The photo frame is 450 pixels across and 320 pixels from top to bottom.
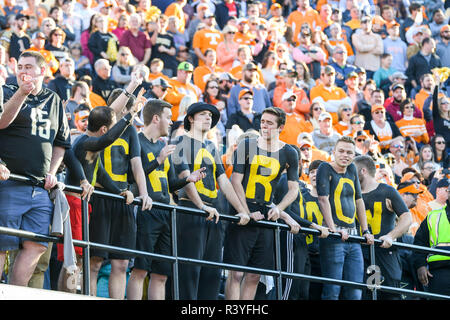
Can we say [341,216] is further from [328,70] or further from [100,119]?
[328,70]

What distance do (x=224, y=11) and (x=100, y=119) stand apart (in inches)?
388

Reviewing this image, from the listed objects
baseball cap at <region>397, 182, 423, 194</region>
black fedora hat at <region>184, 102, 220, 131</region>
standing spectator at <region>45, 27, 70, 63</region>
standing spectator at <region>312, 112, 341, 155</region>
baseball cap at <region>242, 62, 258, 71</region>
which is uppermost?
standing spectator at <region>45, 27, 70, 63</region>

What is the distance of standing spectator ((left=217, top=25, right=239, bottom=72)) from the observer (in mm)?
16172

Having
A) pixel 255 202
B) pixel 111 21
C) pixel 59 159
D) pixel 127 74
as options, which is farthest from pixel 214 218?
pixel 111 21

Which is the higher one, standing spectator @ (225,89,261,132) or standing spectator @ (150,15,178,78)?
standing spectator @ (150,15,178,78)

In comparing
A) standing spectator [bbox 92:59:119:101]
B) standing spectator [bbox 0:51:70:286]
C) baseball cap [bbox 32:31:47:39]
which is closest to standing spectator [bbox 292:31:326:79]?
standing spectator [bbox 92:59:119:101]

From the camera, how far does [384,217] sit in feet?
34.1

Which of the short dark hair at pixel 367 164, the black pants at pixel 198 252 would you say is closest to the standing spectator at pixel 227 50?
the short dark hair at pixel 367 164

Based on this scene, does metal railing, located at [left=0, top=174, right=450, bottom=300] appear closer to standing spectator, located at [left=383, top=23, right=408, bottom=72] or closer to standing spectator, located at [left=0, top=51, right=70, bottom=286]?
standing spectator, located at [left=0, top=51, right=70, bottom=286]

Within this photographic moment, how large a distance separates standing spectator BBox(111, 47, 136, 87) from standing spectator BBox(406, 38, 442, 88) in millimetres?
5975

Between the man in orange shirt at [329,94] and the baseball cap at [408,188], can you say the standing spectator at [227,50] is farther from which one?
the baseball cap at [408,188]

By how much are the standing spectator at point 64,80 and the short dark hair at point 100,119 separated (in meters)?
4.33

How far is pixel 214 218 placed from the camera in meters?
8.79

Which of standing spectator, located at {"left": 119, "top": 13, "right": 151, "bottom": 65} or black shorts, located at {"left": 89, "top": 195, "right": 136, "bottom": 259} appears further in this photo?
standing spectator, located at {"left": 119, "top": 13, "right": 151, "bottom": 65}
